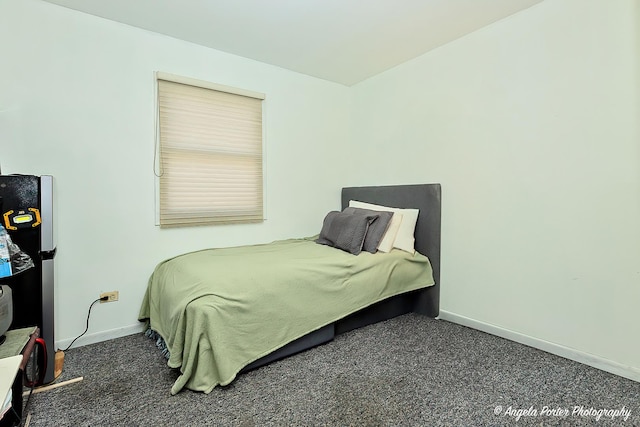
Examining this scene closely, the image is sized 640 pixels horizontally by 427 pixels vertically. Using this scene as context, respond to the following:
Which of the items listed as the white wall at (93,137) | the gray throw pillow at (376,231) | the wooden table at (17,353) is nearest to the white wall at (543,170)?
the gray throw pillow at (376,231)

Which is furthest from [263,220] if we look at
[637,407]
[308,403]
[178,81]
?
[637,407]

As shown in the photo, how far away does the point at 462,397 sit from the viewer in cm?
168

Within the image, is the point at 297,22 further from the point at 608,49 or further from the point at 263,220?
the point at 608,49

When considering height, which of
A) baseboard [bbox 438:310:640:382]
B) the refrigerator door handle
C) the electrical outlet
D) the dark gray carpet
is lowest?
the dark gray carpet

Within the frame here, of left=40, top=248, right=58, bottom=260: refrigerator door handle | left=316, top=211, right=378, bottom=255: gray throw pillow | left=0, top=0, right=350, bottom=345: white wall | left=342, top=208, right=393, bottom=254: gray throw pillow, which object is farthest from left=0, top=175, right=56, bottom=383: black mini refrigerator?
left=342, top=208, right=393, bottom=254: gray throw pillow

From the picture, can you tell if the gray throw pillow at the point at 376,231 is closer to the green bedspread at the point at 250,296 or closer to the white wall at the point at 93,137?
the green bedspread at the point at 250,296

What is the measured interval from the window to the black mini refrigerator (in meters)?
0.86

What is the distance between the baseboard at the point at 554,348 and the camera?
188 centimetres

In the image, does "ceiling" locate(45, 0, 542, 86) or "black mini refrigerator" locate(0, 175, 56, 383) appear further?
"ceiling" locate(45, 0, 542, 86)

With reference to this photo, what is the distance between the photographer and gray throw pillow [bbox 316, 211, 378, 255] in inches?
106

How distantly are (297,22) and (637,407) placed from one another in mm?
3089

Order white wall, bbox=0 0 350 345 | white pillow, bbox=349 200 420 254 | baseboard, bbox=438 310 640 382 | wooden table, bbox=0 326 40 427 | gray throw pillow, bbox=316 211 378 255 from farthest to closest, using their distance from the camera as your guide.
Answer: white pillow, bbox=349 200 420 254 < gray throw pillow, bbox=316 211 378 255 < white wall, bbox=0 0 350 345 < baseboard, bbox=438 310 640 382 < wooden table, bbox=0 326 40 427

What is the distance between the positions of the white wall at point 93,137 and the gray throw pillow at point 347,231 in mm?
972

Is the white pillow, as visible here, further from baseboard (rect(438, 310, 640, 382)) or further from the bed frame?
baseboard (rect(438, 310, 640, 382))
